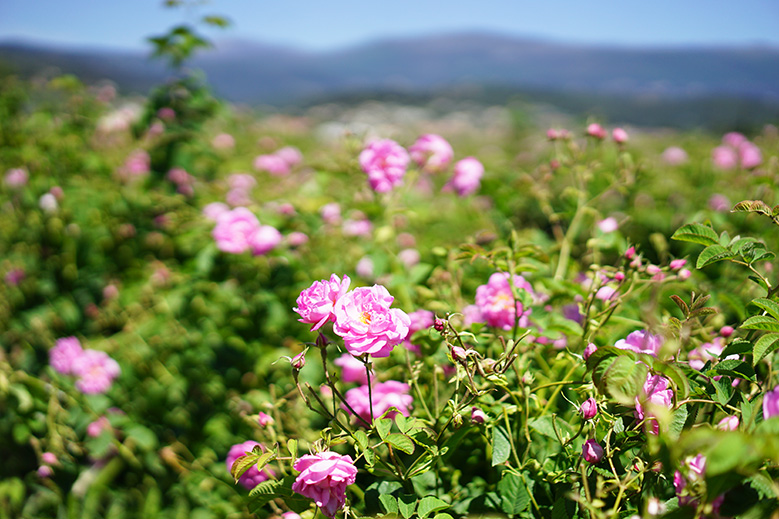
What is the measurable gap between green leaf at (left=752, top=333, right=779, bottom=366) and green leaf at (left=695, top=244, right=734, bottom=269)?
0.15 meters

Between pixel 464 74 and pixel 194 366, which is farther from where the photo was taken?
pixel 464 74

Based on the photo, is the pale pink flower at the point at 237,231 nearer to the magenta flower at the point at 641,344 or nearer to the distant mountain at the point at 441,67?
the magenta flower at the point at 641,344

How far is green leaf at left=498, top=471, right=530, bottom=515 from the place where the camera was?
854mm

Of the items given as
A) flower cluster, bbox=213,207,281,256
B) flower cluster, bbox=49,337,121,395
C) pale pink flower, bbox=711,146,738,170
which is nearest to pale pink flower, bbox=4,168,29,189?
flower cluster, bbox=49,337,121,395

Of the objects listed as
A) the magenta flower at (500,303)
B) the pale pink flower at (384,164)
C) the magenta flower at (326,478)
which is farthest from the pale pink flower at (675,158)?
the magenta flower at (326,478)

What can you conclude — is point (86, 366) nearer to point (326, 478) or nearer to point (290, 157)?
point (326, 478)

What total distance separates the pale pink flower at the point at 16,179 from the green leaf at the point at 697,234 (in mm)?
3546

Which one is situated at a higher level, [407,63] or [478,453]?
[407,63]

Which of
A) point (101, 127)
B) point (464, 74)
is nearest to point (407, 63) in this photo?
point (464, 74)

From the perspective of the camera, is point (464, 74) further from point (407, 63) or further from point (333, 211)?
point (333, 211)

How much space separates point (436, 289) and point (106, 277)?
2266 mm

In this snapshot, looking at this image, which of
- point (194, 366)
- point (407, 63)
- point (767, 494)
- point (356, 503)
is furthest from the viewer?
point (407, 63)

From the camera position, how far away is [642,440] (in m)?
0.78

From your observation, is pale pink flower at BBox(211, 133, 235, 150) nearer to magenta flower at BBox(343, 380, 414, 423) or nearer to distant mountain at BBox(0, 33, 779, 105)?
magenta flower at BBox(343, 380, 414, 423)
